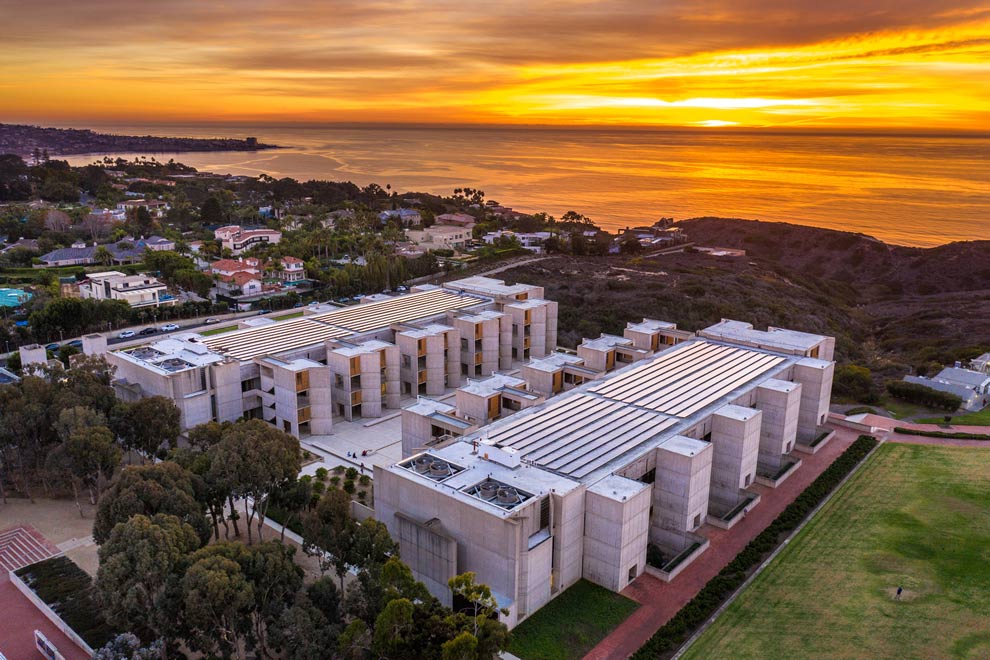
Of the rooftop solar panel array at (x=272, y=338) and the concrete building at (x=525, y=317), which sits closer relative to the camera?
the rooftop solar panel array at (x=272, y=338)

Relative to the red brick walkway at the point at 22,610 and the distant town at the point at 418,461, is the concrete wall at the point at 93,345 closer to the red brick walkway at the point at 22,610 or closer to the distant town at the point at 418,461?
the distant town at the point at 418,461

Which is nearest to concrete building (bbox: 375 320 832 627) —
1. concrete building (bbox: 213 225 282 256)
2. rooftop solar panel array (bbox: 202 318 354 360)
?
rooftop solar panel array (bbox: 202 318 354 360)

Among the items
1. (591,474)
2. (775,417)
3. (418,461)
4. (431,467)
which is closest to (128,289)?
(418,461)

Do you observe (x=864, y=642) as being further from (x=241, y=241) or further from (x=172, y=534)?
(x=241, y=241)

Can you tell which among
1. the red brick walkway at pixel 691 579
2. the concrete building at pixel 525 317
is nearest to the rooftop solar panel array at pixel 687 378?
the red brick walkway at pixel 691 579

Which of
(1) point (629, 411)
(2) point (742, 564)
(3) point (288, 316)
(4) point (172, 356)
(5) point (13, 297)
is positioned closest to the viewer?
(2) point (742, 564)

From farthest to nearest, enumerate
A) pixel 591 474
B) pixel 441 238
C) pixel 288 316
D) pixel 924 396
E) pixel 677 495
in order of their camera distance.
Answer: pixel 441 238
pixel 288 316
pixel 924 396
pixel 677 495
pixel 591 474

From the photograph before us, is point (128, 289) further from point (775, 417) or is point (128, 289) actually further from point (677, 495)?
point (775, 417)
